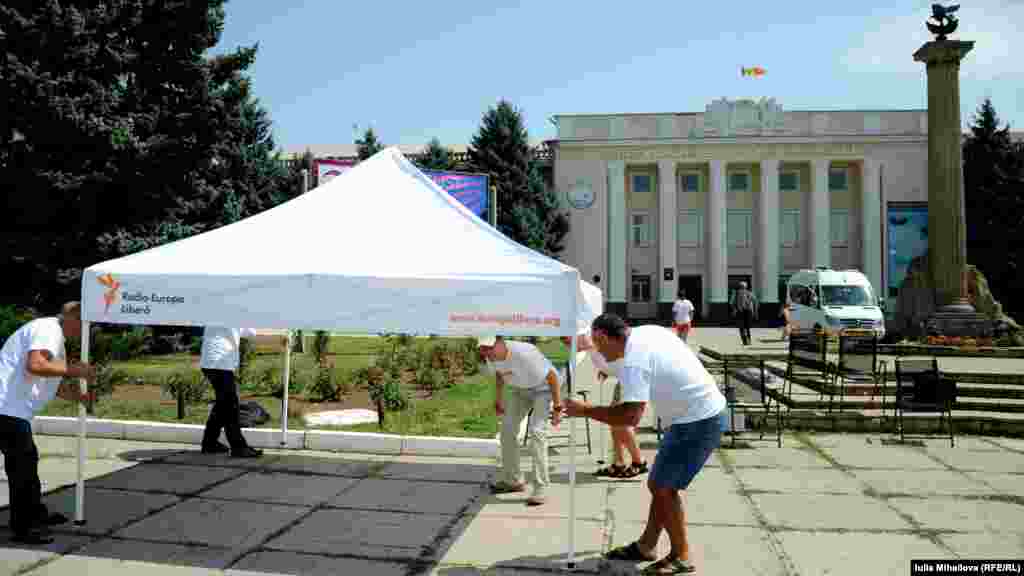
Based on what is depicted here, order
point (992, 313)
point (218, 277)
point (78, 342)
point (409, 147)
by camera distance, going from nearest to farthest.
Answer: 1. point (218, 277)
2. point (78, 342)
3. point (992, 313)
4. point (409, 147)

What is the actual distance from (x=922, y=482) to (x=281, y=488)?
20.9 feet

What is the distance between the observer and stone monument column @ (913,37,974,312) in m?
26.4

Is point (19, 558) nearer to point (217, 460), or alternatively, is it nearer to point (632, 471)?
point (217, 460)

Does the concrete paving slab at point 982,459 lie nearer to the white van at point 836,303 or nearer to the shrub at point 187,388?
the shrub at point 187,388

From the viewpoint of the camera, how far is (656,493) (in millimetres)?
4988

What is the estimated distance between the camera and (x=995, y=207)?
44.5 m

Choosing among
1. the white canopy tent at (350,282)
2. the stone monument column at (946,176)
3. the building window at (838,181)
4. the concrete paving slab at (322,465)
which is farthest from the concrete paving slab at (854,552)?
the building window at (838,181)

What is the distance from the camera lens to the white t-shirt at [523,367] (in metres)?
6.82

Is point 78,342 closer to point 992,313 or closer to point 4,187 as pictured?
point 4,187

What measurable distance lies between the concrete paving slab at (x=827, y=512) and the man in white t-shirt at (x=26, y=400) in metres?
5.74

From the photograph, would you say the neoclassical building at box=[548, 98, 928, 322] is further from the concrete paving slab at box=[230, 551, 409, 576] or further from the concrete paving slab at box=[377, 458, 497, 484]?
the concrete paving slab at box=[230, 551, 409, 576]

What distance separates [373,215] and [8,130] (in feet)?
60.5

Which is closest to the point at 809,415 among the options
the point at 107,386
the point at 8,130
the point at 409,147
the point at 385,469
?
the point at 385,469

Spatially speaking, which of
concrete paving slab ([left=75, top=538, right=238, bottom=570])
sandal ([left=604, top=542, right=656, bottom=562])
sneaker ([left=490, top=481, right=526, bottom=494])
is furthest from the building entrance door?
concrete paving slab ([left=75, top=538, right=238, bottom=570])
